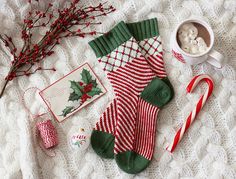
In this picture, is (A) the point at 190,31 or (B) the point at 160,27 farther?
(B) the point at 160,27

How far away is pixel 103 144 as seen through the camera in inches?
56.4

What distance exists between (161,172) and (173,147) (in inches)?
3.9

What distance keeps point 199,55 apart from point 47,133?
59 cm

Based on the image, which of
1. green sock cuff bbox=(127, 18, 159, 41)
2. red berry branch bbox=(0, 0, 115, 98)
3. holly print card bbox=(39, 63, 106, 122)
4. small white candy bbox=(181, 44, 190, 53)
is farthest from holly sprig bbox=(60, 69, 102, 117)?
small white candy bbox=(181, 44, 190, 53)

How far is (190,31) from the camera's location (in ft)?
4.69

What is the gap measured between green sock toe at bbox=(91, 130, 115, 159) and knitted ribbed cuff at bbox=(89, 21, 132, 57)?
11.8 inches

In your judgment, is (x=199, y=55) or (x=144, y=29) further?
(x=144, y=29)

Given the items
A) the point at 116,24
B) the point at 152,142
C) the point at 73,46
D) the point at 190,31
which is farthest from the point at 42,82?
the point at 190,31

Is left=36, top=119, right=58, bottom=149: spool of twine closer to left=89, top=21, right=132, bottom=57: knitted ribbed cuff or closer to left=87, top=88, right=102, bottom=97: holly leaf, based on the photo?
left=87, top=88, right=102, bottom=97: holly leaf

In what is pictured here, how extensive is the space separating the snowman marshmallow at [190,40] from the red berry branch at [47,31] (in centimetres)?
28

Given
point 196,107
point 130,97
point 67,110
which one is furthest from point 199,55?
point 67,110

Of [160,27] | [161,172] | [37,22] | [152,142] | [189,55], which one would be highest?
[37,22]

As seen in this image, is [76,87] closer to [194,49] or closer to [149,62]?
[149,62]

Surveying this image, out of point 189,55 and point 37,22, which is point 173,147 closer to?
point 189,55
